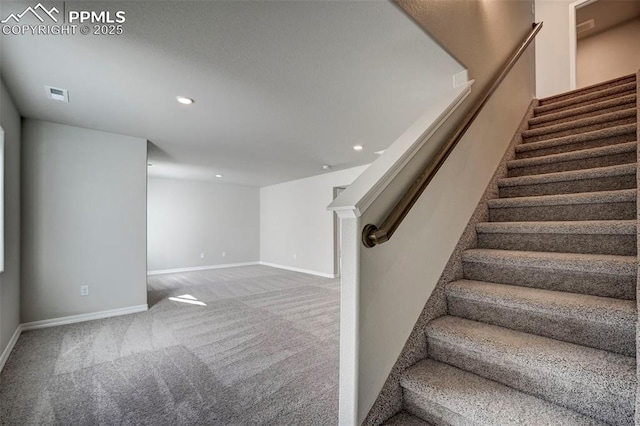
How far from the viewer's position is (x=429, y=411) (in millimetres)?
1232

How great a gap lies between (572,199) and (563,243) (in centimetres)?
34

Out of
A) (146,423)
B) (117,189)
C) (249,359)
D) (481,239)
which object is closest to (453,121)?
(481,239)

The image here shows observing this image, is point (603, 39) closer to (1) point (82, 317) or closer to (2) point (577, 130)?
(2) point (577, 130)

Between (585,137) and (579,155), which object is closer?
(579,155)

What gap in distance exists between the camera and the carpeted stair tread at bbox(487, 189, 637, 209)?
160 cm

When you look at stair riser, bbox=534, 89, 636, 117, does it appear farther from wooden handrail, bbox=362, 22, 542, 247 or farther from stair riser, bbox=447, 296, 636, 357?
stair riser, bbox=447, 296, 636, 357

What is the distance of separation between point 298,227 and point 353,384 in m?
6.17

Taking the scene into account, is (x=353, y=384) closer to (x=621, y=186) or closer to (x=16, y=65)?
(x=621, y=186)

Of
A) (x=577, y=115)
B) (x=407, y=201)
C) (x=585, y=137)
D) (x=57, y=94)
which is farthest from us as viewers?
(x=577, y=115)

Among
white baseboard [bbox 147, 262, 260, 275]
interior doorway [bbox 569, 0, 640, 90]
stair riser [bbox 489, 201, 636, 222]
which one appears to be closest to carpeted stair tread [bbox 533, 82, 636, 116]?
interior doorway [bbox 569, 0, 640, 90]

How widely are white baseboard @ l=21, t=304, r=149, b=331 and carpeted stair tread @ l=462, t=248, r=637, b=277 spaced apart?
407cm

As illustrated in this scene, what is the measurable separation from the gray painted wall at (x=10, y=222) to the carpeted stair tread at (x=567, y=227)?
4.02 m

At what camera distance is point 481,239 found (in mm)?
2008

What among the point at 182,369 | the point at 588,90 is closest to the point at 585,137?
the point at 588,90
